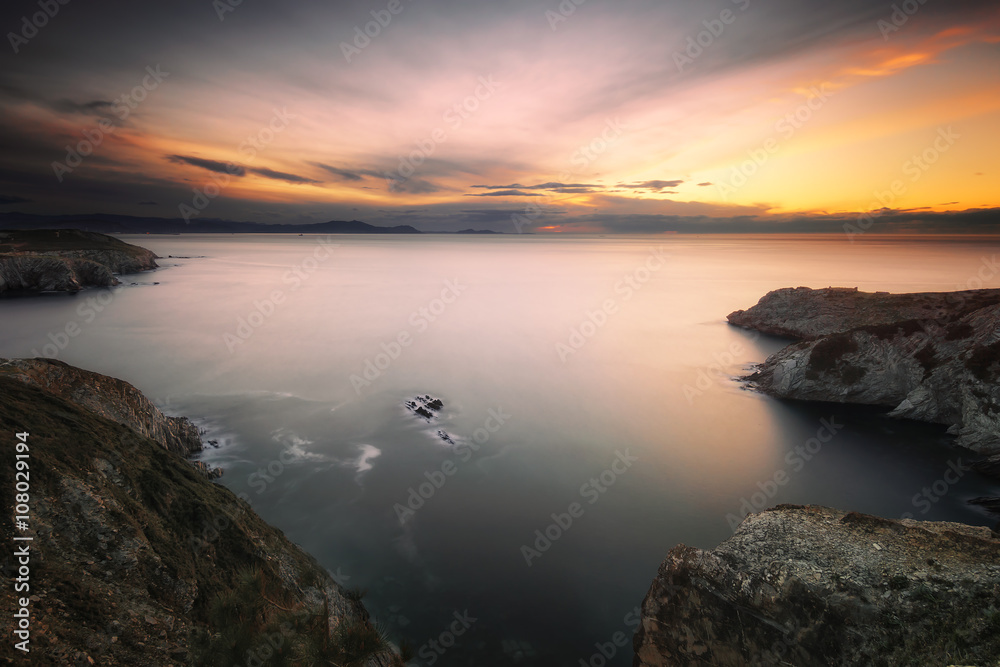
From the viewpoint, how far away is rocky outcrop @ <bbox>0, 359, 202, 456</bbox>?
31.8 ft

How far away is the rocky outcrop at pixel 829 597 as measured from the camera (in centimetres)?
626

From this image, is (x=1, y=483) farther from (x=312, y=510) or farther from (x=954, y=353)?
(x=954, y=353)

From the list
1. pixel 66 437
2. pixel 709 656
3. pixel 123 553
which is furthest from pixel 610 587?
pixel 66 437

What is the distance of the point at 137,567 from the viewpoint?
6.08 metres

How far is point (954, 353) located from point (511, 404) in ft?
69.0

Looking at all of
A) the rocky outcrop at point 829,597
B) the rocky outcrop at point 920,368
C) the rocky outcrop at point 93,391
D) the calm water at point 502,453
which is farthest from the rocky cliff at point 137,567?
the rocky outcrop at point 920,368

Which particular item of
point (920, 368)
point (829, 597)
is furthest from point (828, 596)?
point (920, 368)

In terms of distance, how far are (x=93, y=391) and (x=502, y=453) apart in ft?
43.7

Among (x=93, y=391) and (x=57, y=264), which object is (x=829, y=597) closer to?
(x=93, y=391)

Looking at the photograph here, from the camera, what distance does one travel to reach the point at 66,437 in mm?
7016

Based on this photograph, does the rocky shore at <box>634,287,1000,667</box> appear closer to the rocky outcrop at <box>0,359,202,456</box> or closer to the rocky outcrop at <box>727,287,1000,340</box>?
the rocky outcrop at <box>0,359,202,456</box>

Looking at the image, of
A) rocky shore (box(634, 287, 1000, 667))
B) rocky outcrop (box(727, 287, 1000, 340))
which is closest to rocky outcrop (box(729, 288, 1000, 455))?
rocky outcrop (box(727, 287, 1000, 340))

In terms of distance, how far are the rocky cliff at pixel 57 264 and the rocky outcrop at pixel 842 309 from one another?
83896 millimetres

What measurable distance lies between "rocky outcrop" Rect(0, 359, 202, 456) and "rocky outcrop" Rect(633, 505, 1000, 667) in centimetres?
1249
